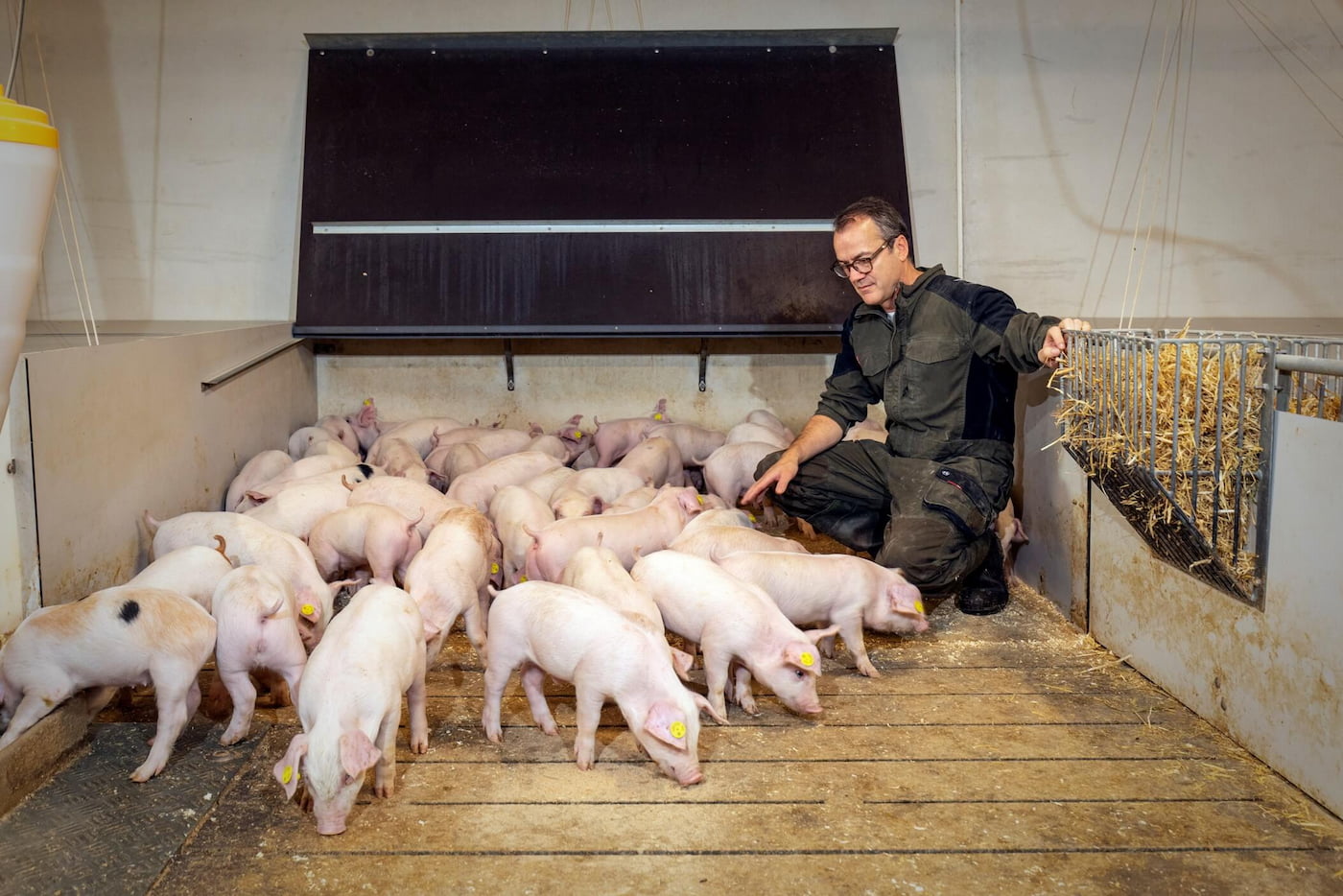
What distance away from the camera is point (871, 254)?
4.33 m

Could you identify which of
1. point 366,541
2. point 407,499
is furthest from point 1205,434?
point 407,499

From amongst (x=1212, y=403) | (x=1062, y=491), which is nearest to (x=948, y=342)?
(x=1062, y=491)

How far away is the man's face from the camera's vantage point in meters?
4.33

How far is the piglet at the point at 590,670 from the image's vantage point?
2.99 metres

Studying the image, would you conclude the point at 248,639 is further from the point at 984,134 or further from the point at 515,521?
the point at 984,134

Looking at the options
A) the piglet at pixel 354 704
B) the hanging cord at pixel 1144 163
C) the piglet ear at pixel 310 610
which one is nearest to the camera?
the piglet at pixel 354 704

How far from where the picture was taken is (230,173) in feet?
22.8

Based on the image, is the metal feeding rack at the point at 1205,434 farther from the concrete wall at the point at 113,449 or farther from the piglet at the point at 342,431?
the piglet at the point at 342,431

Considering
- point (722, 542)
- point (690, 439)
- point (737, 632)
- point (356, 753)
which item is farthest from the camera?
point (690, 439)

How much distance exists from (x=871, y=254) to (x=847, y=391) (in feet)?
2.49

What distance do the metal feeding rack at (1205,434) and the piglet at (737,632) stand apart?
1023mm

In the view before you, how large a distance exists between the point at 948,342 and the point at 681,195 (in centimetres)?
256

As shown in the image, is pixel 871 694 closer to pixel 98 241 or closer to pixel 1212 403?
pixel 1212 403

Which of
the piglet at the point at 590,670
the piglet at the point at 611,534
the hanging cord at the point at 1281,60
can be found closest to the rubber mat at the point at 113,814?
the piglet at the point at 590,670
